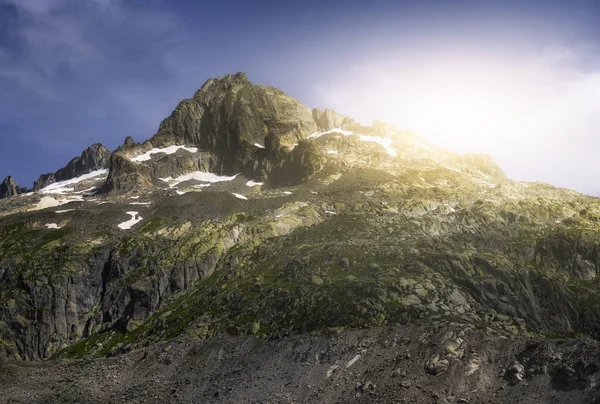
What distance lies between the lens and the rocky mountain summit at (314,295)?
54.8 meters

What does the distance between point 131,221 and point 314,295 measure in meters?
91.0

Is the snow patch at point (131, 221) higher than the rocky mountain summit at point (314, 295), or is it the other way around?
the snow patch at point (131, 221)

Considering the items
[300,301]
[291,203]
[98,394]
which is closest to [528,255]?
[300,301]

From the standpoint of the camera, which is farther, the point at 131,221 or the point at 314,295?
the point at 131,221

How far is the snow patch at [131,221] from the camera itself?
147 m

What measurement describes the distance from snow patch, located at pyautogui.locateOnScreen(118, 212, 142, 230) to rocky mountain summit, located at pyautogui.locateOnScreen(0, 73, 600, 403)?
0.66 m

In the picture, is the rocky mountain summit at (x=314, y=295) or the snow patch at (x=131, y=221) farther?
the snow patch at (x=131, y=221)

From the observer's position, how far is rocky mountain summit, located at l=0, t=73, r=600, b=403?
180 ft

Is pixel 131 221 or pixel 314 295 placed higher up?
pixel 131 221

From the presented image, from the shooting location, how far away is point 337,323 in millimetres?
69938

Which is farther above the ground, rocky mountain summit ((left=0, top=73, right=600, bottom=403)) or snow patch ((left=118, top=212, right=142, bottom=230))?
snow patch ((left=118, top=212, right=142, bottom=230))

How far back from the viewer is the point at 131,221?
151625mm

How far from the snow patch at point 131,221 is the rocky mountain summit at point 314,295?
25.9 inches

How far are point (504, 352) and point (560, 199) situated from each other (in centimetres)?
10113
